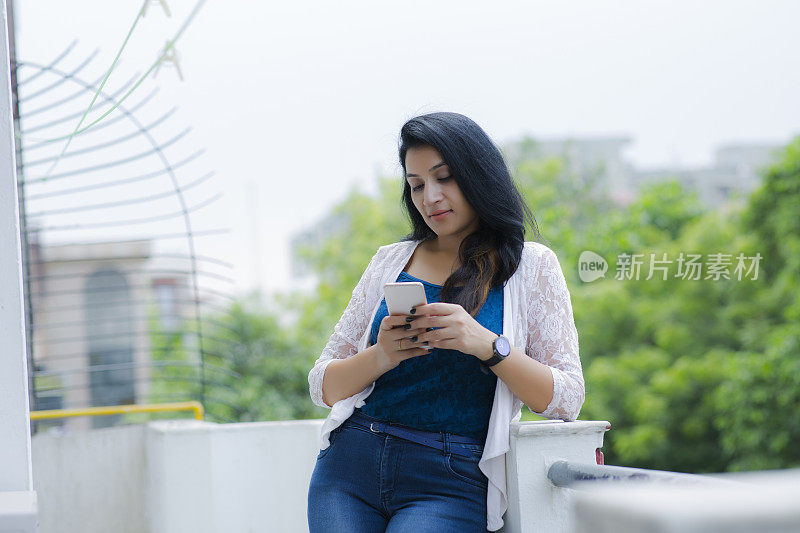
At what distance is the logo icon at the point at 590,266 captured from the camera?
13.0m


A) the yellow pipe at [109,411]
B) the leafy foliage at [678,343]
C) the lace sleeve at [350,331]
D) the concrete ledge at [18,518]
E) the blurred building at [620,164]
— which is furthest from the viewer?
the blurred building at [620,164]

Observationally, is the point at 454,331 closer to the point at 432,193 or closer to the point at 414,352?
the point at 414,352

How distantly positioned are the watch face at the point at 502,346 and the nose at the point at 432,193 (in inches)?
13.3

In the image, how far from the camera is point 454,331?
4.78 feet

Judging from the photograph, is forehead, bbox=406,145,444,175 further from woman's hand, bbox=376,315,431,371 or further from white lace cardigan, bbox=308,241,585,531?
woman's hand, bbox=376,315,431,371

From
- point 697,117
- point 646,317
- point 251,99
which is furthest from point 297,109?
point 646,317

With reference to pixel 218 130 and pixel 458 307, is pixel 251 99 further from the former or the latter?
pixel 458 307

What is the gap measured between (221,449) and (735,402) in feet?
30.3

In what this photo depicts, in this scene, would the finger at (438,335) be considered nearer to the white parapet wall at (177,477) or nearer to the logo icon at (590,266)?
the white parapet wall at (177,477)

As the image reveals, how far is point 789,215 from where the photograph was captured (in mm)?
10250

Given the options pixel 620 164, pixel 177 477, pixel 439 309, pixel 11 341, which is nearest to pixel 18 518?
pixel 11 341

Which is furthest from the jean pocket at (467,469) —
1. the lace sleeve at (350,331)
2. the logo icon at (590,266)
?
the logo icon at (590,266)

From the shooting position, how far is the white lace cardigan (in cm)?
154

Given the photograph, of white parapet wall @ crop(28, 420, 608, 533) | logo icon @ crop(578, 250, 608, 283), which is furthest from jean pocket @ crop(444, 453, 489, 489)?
logo icon @ crop(578, 250, 608, 283)
